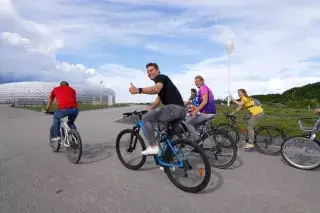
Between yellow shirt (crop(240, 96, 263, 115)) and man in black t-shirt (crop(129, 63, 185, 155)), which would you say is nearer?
man in black t-shirt (crop(129, 63, 185, 155))

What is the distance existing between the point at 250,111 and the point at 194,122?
2326mm

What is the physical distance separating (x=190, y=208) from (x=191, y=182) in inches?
32.2

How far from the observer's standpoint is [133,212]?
3.85 m

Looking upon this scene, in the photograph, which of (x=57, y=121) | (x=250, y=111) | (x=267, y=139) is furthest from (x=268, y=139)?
(x=57, y=121)

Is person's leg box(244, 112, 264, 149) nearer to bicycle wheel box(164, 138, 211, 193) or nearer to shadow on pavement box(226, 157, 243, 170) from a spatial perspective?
shadow on pavement box(226, 157, 243, 170)

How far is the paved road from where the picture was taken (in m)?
4.04

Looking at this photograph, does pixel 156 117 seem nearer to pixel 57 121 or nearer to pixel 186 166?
pixel 186 166

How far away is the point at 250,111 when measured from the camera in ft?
28.2

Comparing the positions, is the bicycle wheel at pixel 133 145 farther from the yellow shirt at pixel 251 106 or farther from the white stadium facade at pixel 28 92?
the white stadium facade at pixel 28 92

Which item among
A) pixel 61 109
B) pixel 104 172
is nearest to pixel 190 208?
pixel 104 172

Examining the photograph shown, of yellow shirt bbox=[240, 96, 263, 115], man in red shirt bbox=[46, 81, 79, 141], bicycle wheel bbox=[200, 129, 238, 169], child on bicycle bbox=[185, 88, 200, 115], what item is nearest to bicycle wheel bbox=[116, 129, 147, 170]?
bicycle wheel bbox=[200, 129, 238, 169]

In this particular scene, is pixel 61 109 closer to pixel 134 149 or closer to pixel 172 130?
pixel 134 149

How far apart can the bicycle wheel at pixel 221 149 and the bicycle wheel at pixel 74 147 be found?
2.74 metres

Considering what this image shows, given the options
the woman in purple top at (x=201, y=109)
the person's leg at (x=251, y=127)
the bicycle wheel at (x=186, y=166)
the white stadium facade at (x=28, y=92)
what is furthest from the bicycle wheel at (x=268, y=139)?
the white stadium facade at (x=28, y=92)
